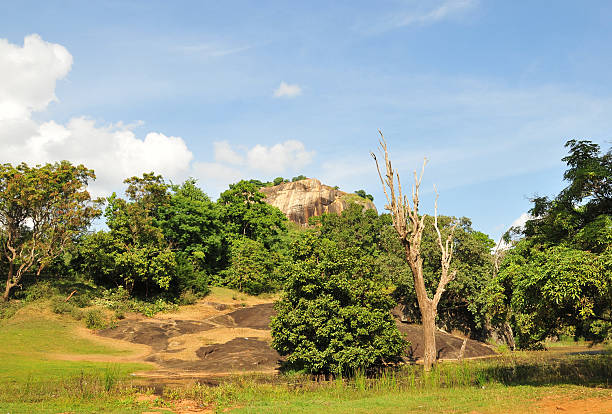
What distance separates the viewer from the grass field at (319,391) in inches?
508

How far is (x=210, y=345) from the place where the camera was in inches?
1083

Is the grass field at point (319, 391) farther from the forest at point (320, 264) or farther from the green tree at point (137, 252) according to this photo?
the green tree at point (137, 252)

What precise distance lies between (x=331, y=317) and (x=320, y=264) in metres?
2.57

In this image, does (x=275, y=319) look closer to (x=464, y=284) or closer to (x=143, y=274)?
(x=143, y=274)

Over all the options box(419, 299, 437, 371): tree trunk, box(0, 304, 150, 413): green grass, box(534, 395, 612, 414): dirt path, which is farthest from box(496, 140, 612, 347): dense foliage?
box(0, 304, 150, 413): green grass

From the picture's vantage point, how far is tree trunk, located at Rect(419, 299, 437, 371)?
70.4ft

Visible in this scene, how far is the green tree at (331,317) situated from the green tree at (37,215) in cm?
2060

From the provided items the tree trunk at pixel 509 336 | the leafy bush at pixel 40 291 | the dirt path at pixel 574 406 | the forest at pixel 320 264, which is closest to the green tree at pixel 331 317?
the forest at pixel 320 264

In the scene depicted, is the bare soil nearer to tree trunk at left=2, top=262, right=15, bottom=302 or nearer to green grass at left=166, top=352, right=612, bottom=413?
green grass at left=166, top=352, right=612, bottom=413

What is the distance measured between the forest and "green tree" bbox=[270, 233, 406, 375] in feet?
0.23

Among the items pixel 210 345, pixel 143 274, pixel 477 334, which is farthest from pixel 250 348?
pixel 477 334

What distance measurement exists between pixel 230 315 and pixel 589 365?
25174mm

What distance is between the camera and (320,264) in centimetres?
2125

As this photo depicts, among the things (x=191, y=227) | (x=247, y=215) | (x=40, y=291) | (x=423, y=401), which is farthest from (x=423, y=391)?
(x=247, y=215)
